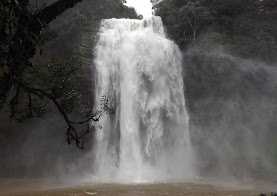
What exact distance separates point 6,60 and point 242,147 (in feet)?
62.5

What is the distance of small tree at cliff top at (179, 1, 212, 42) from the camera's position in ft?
80.0

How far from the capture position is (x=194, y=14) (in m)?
24.5

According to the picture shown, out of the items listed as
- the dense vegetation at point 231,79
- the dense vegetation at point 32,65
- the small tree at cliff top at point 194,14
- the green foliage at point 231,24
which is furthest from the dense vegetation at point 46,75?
the dense vegetation at point 231,79

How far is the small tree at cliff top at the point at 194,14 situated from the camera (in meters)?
24.4

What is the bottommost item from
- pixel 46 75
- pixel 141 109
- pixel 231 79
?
pixel 46 75

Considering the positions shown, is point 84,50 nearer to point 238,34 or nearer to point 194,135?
point 194,135

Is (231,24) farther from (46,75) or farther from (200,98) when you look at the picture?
(46,75)

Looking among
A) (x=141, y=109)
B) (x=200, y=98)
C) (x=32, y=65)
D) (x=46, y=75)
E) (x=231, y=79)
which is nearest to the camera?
(x=32, y=65)

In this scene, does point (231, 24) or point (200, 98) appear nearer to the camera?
point (200, 98)

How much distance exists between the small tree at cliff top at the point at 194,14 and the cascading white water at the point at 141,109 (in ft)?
10.9

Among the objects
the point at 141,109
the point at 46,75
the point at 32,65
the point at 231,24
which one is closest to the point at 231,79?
the point at 231,24

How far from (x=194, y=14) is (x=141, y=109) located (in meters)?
11.0

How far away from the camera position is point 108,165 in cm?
1903

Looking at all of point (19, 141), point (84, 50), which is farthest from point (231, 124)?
point (19, 141)
